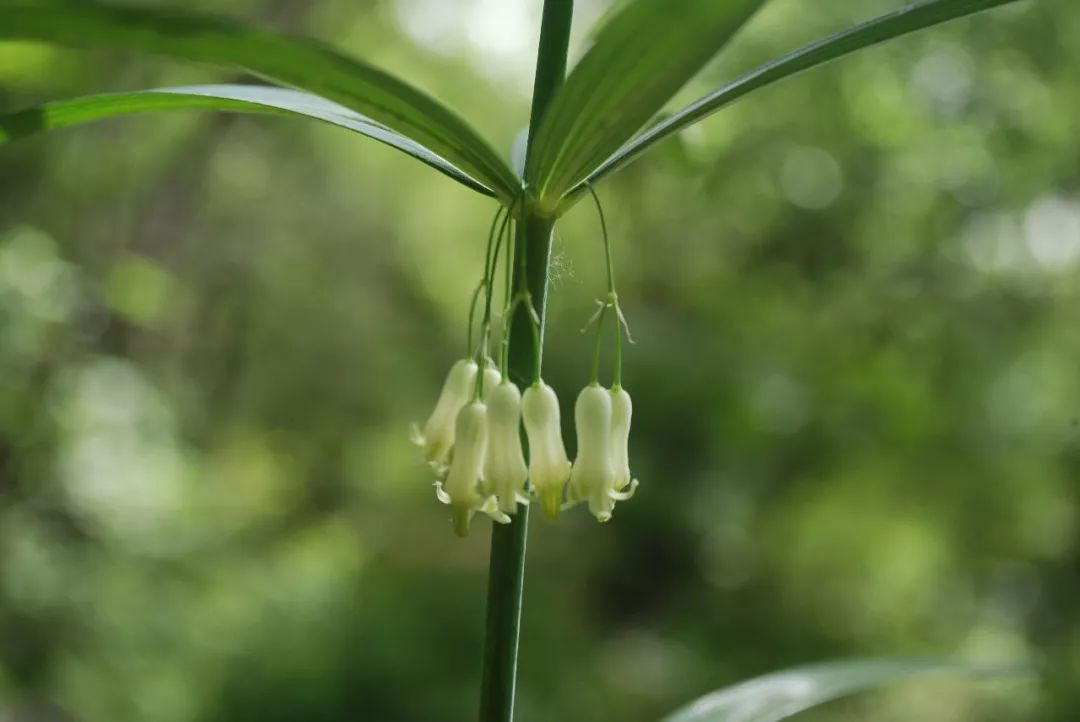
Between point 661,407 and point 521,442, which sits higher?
point 661,407

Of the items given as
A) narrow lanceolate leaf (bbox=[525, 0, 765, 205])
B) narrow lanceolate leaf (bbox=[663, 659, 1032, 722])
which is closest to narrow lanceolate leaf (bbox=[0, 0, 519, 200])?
narrow lanceolate leaf (bbox=[525, 0, 765, 205])

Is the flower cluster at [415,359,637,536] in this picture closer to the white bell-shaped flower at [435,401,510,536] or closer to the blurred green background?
the white bell-shaped flower at [435,401,510,536]

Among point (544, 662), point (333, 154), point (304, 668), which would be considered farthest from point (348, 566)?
point (333, 154)

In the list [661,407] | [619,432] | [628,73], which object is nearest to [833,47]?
[628,73]

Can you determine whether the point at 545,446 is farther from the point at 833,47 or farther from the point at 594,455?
the point at 833,47

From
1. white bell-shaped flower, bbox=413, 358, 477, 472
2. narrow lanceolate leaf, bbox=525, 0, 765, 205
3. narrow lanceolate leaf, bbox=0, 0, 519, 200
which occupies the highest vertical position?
narrow lanceolate leaf, bbox=525, 0, 765, 205
